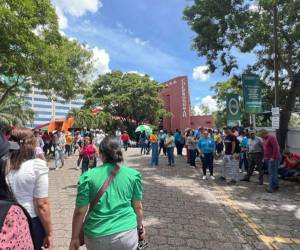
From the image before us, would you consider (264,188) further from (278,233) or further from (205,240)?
(205,240)

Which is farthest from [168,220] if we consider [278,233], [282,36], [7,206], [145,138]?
[145,138]

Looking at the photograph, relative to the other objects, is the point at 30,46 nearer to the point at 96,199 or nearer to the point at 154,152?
the point at 154,152

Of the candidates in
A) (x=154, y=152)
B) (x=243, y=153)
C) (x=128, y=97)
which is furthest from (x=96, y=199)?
(x=128, y=97)

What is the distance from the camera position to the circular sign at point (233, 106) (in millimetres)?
12570

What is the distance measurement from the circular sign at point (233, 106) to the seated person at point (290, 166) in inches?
108

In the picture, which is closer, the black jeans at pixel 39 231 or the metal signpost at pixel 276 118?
the black jeans at pixel 39 231

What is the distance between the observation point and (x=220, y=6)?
1250 cm

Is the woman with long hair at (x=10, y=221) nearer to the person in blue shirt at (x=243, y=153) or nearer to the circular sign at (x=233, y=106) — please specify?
the person in blue shirt at (x=243, y=153)

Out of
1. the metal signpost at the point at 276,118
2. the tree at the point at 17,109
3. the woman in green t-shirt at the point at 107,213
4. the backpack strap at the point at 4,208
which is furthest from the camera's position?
the tree at the point at 17,109

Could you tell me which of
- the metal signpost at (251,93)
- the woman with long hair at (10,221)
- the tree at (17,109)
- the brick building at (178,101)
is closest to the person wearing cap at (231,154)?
the metal signpost at (251,93)

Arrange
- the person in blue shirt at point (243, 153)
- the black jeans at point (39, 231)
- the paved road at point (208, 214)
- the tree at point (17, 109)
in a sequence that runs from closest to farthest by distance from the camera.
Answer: the black jeans at point (39, 231) < the paved road at point (208, 214) < the person in blue shirt at point (243, 153) < the tree at point (17, 109)

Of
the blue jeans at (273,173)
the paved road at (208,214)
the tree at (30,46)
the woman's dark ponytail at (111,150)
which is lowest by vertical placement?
the paved road at (208,214)

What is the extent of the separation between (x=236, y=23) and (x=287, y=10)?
187 centimetres

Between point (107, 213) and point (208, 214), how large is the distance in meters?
4.45
